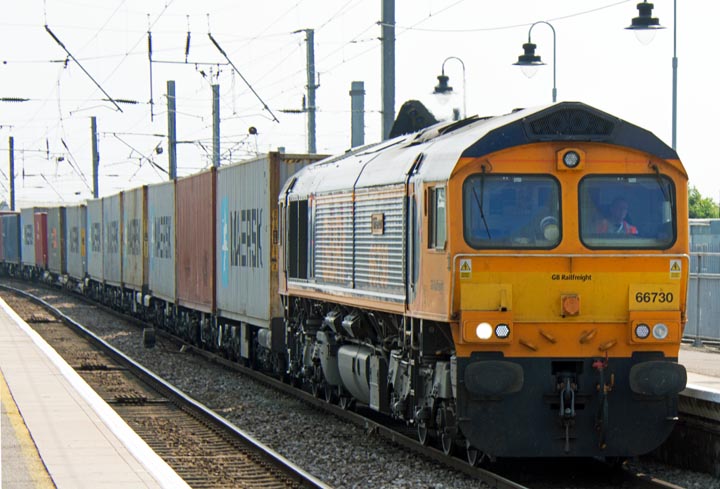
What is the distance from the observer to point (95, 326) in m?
35.9

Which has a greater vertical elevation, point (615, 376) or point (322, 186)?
point (322, 186)

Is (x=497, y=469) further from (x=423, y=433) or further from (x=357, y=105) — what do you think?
(x=357, y=105)

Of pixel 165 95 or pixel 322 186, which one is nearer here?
pixel 322 186

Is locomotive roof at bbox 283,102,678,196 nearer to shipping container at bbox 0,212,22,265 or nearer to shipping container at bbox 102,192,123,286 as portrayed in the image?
shipping container at bbox 102,192,123,286

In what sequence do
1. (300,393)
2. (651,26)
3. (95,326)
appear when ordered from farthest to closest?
(95,326) → (651,26) → (300,393)

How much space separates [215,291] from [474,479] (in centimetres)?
1374

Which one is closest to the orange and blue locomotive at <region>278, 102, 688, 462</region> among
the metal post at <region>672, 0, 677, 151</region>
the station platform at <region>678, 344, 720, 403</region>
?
the station platform at <region>678, 344, 720, 403</region>

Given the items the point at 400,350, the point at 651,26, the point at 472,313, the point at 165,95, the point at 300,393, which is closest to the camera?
the point at 472,313

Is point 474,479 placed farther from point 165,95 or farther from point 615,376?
point 165,95

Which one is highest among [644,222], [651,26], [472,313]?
[651,26]

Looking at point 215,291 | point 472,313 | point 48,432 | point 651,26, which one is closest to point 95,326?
point 215,291

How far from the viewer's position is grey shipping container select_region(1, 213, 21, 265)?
69.8 meters

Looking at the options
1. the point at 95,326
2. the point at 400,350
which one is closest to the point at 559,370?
the point at 400,350

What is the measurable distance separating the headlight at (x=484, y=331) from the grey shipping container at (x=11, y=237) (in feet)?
198
